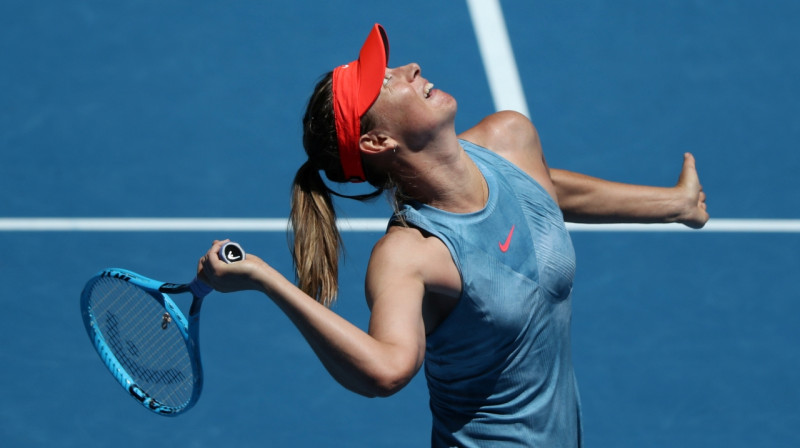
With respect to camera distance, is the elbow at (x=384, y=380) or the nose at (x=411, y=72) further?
the nose at (x=411, y=72)

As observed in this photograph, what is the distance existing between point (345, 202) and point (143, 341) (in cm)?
245

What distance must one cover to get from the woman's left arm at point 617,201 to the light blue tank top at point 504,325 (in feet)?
1.02

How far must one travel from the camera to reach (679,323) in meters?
6.35

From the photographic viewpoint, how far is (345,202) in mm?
6922

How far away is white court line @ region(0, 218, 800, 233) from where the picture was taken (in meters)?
6.78

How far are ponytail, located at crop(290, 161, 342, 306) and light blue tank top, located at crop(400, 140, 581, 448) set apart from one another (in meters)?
0.24

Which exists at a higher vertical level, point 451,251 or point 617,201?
point 617,201

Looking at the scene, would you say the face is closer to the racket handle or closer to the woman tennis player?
the woman tennis player

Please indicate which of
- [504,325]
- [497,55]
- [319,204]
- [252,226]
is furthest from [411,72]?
[497,55]

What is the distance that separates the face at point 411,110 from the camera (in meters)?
3.50

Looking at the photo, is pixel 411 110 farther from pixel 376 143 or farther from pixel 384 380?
pixel 384 380

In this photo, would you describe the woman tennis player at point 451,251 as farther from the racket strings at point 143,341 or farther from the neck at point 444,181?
the racket strings at point 143,341

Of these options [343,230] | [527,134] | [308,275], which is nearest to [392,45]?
[343,230]

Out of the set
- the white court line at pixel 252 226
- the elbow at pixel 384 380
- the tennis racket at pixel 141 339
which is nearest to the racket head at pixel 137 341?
the tennis racket at pixel 141 339
